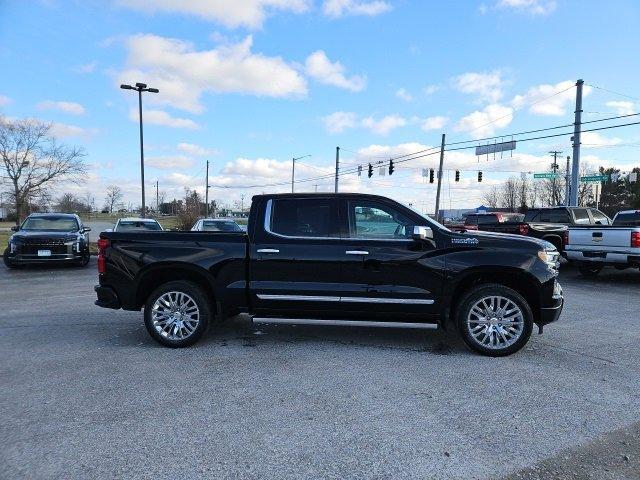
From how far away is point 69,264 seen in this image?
14.8 meters

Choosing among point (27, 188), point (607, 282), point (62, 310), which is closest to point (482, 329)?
point (62, 310)

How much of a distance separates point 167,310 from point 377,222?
271 cm

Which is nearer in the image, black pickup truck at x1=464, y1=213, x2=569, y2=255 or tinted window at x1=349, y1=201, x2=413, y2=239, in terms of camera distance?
tinted window at x1=349, y1=201, x2=413, y2=239

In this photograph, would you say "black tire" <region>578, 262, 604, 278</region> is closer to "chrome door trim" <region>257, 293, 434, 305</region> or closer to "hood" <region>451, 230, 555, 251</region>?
"hood" <region>451, 230, 555, 251</region>

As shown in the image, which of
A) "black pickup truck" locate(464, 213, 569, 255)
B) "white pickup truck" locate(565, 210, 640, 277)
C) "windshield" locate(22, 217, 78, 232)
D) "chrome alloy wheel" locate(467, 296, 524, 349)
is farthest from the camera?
"windshield" locate(22, 217, 78, 232)

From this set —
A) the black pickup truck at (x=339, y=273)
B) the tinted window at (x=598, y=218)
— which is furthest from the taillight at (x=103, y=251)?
the tinted window at (x=598, y=218)

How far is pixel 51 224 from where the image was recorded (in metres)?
14.8

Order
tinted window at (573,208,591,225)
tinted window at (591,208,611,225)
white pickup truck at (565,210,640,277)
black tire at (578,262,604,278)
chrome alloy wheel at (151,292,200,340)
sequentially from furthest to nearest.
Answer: tinted window at (591,208,611,225), tinted window at (573,208,591,225), black tire at (578,262,604,278), white pickup truck at (565,210,640,277), chrome alloy wheel at (151,292,200,340)

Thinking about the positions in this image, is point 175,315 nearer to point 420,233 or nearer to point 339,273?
point 339,273

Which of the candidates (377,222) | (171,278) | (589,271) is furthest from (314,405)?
(589,271)

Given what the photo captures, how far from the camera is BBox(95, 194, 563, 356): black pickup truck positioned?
547 centimetres

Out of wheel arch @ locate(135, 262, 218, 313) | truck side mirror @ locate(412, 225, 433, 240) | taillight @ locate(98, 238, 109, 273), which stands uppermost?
truck side mirror @ locate(412, 225, 433, 240)

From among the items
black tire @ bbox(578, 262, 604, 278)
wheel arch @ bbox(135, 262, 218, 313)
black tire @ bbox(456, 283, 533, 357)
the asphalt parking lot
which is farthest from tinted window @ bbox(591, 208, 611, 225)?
wheel arch @ bbox(135, 262, 218, 313)

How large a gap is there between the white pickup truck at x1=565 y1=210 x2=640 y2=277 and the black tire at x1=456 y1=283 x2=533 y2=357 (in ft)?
22.6
